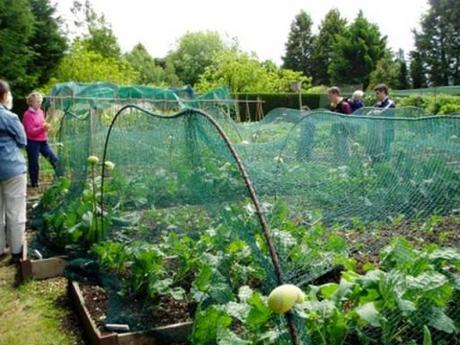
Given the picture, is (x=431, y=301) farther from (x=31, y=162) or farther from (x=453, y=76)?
(x=453, y=76)

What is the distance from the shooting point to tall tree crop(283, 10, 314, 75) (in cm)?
5506

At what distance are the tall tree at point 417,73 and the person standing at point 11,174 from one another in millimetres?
38541

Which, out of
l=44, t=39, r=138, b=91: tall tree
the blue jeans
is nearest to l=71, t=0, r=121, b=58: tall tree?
l=44, t=39, r=138, b=91: tall tree

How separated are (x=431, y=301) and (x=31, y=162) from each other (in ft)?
24.7

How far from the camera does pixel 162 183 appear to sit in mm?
4297

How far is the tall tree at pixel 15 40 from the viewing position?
719 inches

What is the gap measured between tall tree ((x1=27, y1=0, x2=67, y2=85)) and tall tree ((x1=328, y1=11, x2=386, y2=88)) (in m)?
27.5

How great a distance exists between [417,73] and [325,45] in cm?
1422

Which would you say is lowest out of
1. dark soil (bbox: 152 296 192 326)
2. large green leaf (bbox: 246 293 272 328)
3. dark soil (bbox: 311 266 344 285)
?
dark soil (bbox: 152 296 192 326)

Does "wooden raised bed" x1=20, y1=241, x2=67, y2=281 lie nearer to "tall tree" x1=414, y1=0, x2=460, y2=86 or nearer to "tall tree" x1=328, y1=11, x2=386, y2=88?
"tall tree" x1=414, y1=0, x2=460, y2=86

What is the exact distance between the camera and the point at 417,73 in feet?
133

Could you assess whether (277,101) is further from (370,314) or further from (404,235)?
(370,314)

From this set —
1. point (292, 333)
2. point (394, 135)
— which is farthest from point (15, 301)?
point (394, 135)

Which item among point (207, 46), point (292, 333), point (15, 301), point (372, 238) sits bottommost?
point (15, 301)
